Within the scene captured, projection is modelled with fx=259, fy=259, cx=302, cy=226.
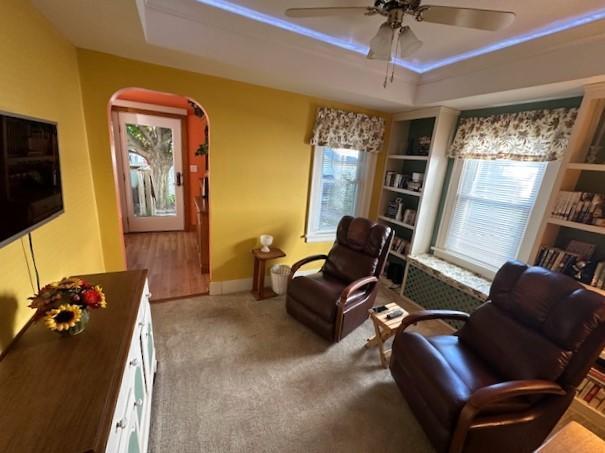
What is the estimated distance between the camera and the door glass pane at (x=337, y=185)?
325cm

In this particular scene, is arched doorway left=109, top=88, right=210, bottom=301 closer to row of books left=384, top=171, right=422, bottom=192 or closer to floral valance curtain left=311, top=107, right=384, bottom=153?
floral valance curtain left=311, top=107, right=384, bottom=153

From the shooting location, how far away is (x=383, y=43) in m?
1.54

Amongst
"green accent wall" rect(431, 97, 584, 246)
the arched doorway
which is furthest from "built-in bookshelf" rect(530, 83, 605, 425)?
the arched doorway

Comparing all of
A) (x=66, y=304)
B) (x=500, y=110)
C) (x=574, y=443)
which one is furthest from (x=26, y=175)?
(x=500, y=110)

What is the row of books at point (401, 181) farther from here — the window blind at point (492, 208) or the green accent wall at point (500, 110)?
the window blind at point (492, 208)

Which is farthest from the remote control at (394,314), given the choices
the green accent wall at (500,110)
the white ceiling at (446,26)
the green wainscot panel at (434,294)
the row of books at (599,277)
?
the white ceiling at (446,26)

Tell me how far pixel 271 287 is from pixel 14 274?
7.57ft

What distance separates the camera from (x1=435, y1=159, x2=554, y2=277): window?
2.38 meters

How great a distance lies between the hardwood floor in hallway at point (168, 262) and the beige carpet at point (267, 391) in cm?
44

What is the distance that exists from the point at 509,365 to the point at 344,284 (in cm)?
131

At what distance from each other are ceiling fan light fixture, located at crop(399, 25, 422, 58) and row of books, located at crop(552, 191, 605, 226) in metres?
1.57

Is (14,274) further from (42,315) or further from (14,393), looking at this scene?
(14,393)

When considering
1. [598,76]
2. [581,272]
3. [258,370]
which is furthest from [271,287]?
[598,76]

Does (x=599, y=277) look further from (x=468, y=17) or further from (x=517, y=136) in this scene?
(x=468, y=17)
